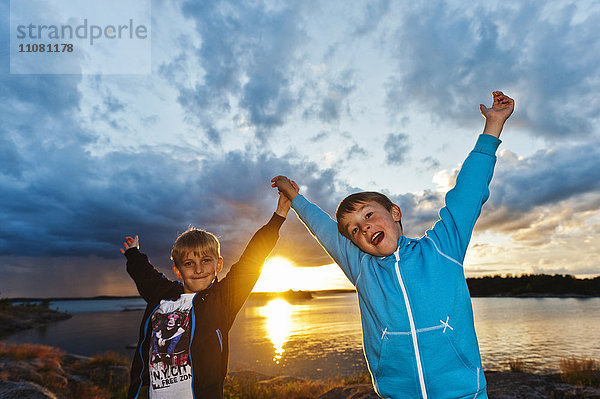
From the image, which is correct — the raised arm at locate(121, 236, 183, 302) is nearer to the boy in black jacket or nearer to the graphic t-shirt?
the boy in black jacket

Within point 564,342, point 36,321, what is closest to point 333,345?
point 564,342

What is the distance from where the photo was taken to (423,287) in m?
2.08

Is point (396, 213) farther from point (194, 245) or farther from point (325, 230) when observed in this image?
point (194, 245)

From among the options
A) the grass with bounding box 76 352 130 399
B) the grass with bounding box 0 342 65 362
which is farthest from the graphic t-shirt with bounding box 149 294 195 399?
→ the grass with bounding box 0 342 65 362

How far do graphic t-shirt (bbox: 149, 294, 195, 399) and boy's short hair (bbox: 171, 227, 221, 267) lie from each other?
409 mm

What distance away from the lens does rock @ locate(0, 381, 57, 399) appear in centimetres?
563

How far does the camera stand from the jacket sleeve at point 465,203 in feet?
7.23

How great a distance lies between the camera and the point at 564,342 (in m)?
24.9

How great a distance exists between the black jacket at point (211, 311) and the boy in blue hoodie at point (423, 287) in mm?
1010

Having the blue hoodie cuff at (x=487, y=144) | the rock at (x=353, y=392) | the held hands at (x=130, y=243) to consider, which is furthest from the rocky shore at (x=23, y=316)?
the blue hoodie cuff at (x=487, y=144)

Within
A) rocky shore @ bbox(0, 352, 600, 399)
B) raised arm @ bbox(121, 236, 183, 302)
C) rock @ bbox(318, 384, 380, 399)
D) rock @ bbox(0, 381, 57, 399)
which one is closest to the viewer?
raised arm @ bbox(121, 236, 183, 302)

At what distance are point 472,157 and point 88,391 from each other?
41.1 feet

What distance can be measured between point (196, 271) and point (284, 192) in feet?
3.75

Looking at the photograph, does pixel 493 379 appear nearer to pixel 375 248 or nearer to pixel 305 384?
pixel 305 384
